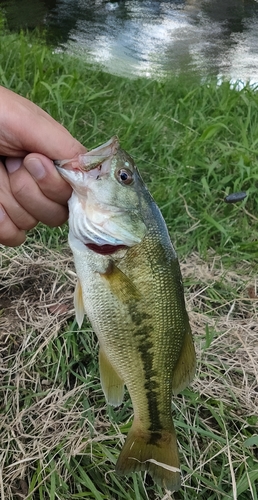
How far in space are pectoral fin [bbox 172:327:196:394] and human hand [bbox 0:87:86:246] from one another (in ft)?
2.30

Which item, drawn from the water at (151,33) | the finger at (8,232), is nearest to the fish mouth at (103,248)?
the finger at (8,232)

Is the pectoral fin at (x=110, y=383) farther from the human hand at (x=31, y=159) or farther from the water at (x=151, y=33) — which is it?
the water at (x=151, y=33)

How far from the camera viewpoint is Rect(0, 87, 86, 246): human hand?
1.81 metres

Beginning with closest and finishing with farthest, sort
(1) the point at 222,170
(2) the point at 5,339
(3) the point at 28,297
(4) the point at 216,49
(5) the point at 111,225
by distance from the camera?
(5) the point at 111,225 < (2) the point at 5,339 < (3) the point at 28,297 < (1) the point at 222,170 < (4) the point at 216,49

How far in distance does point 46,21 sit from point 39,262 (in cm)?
697

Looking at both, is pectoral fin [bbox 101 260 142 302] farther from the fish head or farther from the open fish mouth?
the open fish mouth

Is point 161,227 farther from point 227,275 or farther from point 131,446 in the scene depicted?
point 227,275

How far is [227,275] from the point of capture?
3186mm

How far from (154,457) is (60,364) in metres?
0.79

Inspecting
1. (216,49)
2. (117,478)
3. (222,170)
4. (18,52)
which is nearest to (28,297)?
(117,478)

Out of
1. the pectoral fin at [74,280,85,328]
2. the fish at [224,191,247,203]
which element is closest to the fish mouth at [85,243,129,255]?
the pectoral fin at [74,280,85,328]

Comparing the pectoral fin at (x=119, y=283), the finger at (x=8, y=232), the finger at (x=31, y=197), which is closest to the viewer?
the pectoral fin at (x=119, y=283)

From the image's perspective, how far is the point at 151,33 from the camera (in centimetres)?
871

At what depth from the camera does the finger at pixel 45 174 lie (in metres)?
1.80
